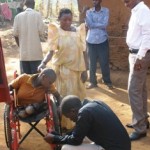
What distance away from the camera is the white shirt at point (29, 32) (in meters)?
6.14

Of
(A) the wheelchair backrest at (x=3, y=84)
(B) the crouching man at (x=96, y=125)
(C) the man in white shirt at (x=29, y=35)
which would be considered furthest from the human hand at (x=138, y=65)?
(C) the man in white shirt at (x=29, y=35)

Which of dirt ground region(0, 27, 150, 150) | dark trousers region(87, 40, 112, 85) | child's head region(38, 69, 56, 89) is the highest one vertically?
child's head region(38, 69, 56, 89)

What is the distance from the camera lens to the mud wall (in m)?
8.35

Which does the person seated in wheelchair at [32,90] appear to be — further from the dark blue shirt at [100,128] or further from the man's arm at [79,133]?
the dark blue shirt at [100,128]

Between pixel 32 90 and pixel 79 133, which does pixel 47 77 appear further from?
pixel 79 133

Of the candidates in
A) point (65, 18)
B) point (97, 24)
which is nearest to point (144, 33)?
point (65, 18)

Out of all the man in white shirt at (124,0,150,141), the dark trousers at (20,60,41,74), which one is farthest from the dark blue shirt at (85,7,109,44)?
the man in white shirt at (124,0,150,141)

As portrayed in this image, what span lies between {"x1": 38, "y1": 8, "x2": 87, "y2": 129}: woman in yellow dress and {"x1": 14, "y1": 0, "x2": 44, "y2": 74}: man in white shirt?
1108mm

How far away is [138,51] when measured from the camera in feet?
15.3

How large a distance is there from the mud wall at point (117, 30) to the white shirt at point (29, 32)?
255 cm

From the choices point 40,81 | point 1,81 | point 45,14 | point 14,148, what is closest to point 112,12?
point 40,81

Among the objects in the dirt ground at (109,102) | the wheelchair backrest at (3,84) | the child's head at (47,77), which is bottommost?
the dirt ground at (109,102)

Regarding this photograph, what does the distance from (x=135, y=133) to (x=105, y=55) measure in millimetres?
2554

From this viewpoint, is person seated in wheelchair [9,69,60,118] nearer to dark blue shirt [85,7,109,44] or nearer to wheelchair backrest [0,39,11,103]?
wheelchair backrest [0,39,11,103]
